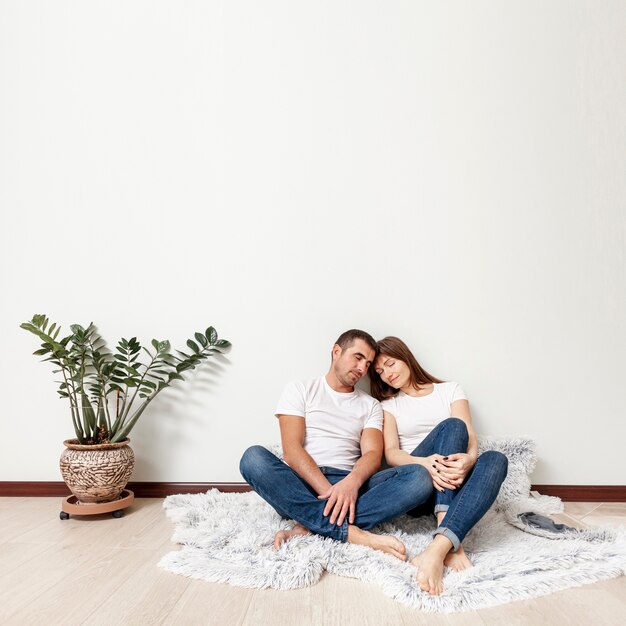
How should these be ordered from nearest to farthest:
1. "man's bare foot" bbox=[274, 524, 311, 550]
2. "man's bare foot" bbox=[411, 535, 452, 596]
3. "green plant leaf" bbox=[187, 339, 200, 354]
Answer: "man's bare foot" bbox=[411, 535, 452, 596], "man's bare foot" bbox=[274, 524, 311, 550], "green plant leaf" bbox=[187, 339, 200, 354]

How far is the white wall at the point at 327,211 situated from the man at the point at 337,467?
0.30m

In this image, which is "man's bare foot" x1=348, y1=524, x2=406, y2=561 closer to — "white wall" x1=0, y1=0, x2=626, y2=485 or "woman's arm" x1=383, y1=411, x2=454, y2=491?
"woman's arm" x1=383, y1=411, x2=454, y2=491

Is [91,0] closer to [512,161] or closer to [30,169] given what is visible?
[30,169]

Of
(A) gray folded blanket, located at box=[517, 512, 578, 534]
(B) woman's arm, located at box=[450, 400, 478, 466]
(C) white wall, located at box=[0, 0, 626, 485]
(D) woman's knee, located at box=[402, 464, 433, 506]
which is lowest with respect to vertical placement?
(A) gray folded blanket, located at box=[517, 512, 578, 534]

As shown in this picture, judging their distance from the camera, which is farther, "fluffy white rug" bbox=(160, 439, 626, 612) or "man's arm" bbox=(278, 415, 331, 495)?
"man's arm" bbox=(278, 415, 331, 495)

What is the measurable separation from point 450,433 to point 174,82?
6.60 ft

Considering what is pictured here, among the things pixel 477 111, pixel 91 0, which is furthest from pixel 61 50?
pixel 477 111

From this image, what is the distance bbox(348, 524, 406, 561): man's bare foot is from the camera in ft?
5.66

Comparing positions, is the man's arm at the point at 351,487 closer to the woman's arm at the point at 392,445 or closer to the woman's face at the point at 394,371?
the woman's arm at the point at 392,445

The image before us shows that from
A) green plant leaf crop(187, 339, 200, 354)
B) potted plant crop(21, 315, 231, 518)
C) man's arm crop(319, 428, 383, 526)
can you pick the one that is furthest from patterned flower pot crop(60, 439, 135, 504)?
man's arm crop(319, 428, 383, 526)

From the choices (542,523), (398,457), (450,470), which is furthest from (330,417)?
(542,523)

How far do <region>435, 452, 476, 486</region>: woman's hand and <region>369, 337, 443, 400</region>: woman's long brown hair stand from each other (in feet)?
1.74

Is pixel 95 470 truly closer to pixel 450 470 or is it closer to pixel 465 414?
pixel 450 470

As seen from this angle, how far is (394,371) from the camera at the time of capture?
2332 millimetres
